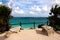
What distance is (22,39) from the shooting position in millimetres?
10195

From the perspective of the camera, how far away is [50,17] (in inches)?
576

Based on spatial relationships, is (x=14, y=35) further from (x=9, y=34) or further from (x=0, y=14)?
(x=0, y=14)

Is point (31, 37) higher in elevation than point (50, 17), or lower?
lower

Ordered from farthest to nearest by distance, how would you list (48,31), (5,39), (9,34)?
(48,31)
(9,34)
(5,39)

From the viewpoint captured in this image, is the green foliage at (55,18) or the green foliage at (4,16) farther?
the green foliage at (55,18)

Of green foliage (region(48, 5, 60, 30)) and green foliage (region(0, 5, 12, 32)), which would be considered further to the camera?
green foliage (region(48, 5, 60, 30))

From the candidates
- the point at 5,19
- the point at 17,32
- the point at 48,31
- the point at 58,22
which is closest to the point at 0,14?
the point at 5,19

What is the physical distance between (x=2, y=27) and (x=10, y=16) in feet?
3.87

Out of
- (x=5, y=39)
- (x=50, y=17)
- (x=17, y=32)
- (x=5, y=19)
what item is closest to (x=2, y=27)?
(x=5, y=19)

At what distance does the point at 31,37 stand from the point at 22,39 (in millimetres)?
797

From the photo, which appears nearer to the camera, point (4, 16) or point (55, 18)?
point (4, 16)

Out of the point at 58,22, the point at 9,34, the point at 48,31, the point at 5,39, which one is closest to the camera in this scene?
the point at 5,39

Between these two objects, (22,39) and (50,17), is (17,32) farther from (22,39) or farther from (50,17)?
(50,17)

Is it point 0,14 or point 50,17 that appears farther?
point 50,17
